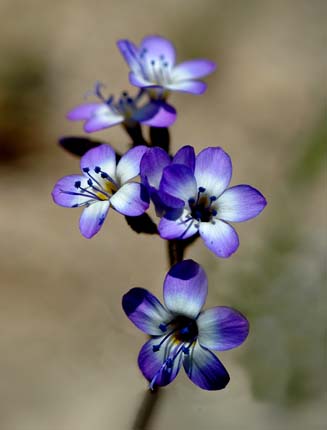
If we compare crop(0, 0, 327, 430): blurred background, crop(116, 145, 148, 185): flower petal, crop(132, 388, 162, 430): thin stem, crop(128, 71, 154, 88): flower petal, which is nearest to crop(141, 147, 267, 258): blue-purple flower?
crop(116, 145, 148, 185): flower petal

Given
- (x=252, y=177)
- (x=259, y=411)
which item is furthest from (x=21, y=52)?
(x=259, y=411)

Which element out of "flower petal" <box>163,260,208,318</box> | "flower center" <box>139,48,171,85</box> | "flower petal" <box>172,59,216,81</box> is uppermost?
"flower petal" <box>172,59,216,81</box>

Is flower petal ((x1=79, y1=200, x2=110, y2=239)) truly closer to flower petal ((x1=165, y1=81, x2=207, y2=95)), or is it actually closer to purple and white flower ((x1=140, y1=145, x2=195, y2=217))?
purple and white flower ((x1=140, y1=145, x2=195, y2=217))

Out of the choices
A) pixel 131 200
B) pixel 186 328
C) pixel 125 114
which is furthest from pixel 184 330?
pixel 125 114

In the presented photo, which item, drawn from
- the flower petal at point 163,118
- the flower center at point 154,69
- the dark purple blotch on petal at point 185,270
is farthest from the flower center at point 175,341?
the flower center at point 154,69

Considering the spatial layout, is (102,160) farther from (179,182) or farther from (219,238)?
(219,238)

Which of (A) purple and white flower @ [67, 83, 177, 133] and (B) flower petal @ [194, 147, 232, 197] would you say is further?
(A) purple and white flower @ [67, 83, 177, 133]

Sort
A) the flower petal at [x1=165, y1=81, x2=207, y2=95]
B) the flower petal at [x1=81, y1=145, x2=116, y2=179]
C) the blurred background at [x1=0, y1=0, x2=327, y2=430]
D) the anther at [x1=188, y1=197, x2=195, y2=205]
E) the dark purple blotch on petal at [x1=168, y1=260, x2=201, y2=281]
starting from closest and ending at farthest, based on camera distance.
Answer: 1. the dark purple blotch on petal at [x1=168, y1=260, x2=201, y2=281]
2. the anther at [x1=188, y1=197, x2=195, y2=205]
3. the flower petal at [x1=81, y1=145, x2=116, y2=179]
4. the flower petal at [x1=165, y1=81, x2=207, y2=95]
5. the blurred background at [x1=0, y1=0, x2=327, y2=430]
